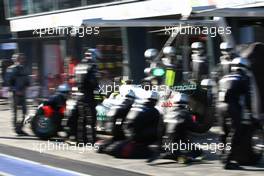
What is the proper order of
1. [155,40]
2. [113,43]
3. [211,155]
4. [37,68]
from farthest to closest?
[37,68], [113,43], [155,40], [211,155]

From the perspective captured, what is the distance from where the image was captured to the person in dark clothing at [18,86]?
41.8ft

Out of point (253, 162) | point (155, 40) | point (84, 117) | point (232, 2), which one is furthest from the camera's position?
point (155, 40)

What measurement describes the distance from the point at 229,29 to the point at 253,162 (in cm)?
648

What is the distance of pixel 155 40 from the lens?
1886 centimetres

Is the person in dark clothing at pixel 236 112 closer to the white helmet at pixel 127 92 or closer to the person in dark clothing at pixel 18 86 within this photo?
the white helmet at pixel 127 92

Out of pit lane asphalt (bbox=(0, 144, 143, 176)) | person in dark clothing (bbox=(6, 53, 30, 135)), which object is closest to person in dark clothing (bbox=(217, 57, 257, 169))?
pit lane asphalt (bbox=(0, 144, 143, 176))

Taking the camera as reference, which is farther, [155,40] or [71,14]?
[71,14]

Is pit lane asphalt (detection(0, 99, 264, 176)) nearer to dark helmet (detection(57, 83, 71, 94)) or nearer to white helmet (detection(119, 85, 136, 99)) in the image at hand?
white helmet (detection(119, 85, 136, 99))

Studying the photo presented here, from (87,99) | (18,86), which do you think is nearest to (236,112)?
(87,99)

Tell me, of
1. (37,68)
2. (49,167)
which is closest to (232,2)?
(49,167)

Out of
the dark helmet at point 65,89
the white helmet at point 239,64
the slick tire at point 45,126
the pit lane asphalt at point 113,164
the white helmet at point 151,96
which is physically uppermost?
the white helmet at point 239,64

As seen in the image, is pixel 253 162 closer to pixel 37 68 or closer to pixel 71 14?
pixel 71 14

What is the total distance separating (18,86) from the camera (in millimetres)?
12750

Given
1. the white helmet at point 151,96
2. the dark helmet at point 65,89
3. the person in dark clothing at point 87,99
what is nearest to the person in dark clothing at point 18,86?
the dark helmet at point 65,89
